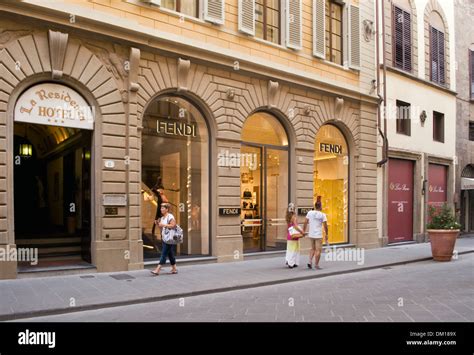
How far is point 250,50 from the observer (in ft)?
50.6

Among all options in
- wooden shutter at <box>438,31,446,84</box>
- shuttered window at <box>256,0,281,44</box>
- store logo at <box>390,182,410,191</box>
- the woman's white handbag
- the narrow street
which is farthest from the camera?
wooden shutter at <box>438,31,446,84</box>

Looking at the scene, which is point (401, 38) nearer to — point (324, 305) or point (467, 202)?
point (467, 202)

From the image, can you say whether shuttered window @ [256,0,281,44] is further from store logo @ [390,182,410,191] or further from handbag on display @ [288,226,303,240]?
store logo @ [390,182,410,191]

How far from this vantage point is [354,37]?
1928 centimetres

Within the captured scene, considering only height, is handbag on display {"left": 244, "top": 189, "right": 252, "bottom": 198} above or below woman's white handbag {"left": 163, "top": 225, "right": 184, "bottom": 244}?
above

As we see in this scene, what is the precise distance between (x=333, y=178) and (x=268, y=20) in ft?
21.6

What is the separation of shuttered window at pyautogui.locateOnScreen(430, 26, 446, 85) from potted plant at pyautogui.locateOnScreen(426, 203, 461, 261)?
33.2 ft

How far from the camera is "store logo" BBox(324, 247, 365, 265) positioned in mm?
15909

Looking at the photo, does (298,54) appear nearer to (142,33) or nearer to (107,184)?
(142,33)

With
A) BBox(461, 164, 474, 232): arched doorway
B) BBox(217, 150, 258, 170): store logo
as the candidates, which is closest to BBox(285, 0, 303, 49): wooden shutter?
BBox(217, 150, 258, 170): store logo

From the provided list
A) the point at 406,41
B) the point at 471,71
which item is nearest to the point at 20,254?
the point at 406,41

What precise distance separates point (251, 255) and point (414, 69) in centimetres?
1280

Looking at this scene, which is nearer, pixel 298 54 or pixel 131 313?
pixel 131 313

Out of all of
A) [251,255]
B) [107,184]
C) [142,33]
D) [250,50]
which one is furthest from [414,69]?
[107,184]
